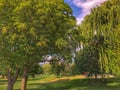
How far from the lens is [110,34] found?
28266 mm

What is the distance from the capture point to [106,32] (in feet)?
96.5

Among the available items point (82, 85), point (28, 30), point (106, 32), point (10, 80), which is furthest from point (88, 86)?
point (28, 30)

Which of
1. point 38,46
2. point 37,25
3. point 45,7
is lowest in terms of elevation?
point 38,46

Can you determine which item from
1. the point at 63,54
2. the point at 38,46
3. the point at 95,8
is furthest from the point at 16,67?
the point at 95,8

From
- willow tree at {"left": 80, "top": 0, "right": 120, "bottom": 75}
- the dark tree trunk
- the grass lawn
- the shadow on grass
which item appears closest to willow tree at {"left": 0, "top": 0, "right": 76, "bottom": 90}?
the dark tree trunk

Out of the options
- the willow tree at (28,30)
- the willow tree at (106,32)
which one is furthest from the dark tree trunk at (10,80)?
the willow tree at (106,32)

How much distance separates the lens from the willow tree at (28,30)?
842 inches

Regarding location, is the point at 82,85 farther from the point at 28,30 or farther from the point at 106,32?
the point at 28,30

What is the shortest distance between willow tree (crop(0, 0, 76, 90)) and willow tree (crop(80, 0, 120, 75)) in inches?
220

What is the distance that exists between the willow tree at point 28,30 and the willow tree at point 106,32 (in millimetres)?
5580

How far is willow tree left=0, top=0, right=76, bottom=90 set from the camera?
21375mm

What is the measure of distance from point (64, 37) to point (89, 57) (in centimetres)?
1272

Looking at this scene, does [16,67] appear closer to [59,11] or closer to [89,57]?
[59,11]

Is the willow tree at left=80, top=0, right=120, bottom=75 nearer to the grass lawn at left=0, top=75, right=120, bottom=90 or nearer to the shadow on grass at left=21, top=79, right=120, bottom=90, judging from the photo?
the shadow on grass at left=21, top=79, right=120, bottom=90
